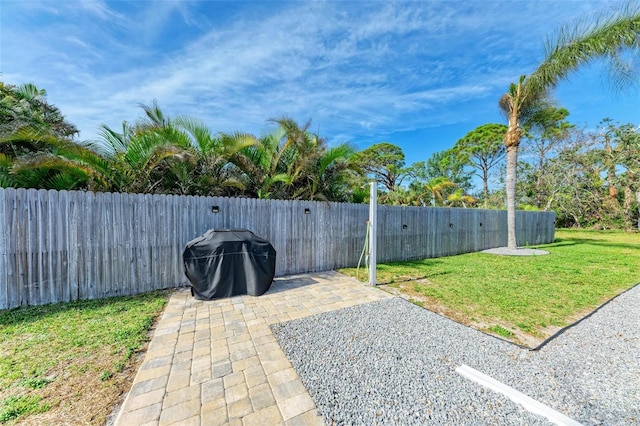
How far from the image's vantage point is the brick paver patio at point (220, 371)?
165 cm

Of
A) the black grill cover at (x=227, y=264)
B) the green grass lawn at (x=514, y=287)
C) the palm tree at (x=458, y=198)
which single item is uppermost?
the palm tree at (x=458, y=198)

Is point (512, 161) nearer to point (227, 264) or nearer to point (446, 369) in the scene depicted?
point (446, 369)

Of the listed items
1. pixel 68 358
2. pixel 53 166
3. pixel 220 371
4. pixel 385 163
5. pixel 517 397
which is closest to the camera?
pixel 517 397

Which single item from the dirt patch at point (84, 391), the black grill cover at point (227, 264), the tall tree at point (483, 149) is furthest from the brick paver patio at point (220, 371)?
the tall tree at point (483, 149)

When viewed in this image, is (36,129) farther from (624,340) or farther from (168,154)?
(624,340)

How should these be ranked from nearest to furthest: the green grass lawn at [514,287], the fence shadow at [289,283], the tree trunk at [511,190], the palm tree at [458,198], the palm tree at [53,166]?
the green grass lawn at [514,287] < the palm tree at [53,166] < the fence shadow at [289,283] < the tree trunk at [511,190] < the palm tree at [458,198]

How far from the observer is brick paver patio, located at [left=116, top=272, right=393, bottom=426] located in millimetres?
1648

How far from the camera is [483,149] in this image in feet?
73.2

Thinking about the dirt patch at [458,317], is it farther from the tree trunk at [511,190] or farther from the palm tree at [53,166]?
the tree trunk at [511,190]

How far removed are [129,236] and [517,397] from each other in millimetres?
5229

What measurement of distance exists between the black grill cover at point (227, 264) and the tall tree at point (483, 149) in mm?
22421

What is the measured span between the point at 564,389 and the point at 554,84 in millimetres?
10224

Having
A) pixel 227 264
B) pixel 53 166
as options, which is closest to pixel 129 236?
pixel 53 166

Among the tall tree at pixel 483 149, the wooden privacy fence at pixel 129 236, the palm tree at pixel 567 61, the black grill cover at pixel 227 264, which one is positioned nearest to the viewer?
the wooden privacy fence at pixel 129 236
